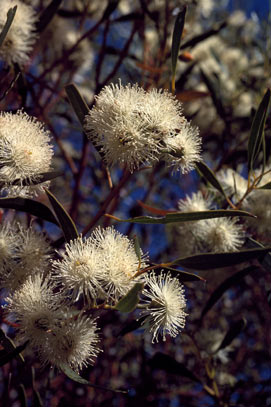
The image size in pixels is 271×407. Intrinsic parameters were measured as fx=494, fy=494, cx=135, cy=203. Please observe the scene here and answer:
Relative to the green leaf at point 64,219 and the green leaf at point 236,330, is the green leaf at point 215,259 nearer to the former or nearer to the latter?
the green leaf at point 64,219

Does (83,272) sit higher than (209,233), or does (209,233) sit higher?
(209,233)

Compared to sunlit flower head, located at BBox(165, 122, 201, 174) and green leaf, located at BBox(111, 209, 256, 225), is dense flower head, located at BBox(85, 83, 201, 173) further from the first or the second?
green leaf, located at BBox(111, 209, 256, 225)

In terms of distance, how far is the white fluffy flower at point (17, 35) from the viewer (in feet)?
5.65

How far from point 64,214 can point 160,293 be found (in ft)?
1.03

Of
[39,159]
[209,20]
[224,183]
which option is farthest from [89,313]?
[209,20]

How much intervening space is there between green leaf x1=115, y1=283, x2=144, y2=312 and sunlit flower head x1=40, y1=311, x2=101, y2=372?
0.52 feet

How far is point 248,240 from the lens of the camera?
151cm

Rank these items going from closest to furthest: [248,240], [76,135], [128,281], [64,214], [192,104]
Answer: [128,281] → [64,214] → [248,240] → [192,104] → [76,135]

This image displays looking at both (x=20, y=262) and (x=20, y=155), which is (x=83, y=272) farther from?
(x=20, y=155)

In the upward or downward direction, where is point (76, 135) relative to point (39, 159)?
upward

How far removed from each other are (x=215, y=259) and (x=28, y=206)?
509mm

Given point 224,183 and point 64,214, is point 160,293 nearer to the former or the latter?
point 64,214

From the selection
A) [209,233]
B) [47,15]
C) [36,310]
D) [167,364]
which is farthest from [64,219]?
[47,15]

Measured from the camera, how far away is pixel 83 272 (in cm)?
112
